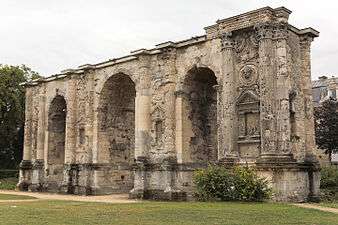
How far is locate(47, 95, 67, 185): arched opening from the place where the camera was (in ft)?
92.9

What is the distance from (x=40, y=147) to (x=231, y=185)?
16.1 metres

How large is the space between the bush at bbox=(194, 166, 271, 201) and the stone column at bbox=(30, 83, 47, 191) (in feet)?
46.8

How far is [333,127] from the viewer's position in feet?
120

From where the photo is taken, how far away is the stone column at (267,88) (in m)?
18.0

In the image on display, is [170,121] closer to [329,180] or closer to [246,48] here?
[246,48]

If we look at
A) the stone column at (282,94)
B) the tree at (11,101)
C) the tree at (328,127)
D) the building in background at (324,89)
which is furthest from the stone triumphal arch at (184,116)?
the building in background at (324,89)

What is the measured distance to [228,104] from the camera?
19422mm

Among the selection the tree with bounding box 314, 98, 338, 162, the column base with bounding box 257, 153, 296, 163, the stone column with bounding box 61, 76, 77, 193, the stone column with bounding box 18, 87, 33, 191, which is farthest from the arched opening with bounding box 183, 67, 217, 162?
the tree with bounding box 314, 98, 338, 162

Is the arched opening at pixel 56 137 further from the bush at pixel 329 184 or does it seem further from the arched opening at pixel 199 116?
the bush at pixel 329 184

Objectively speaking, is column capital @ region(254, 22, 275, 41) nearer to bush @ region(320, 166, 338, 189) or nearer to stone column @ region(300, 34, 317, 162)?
stone column @ region(300, 34, 317, 162)

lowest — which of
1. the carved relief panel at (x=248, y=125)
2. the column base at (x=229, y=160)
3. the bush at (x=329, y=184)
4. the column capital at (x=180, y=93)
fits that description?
the bush at (x=329, y=184)

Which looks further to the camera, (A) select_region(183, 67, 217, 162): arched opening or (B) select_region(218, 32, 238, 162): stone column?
(A) select_region(183, 67, 217, 162): arched opening

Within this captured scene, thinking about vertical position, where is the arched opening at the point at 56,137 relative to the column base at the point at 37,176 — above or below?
above

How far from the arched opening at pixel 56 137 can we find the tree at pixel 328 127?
1975cm
